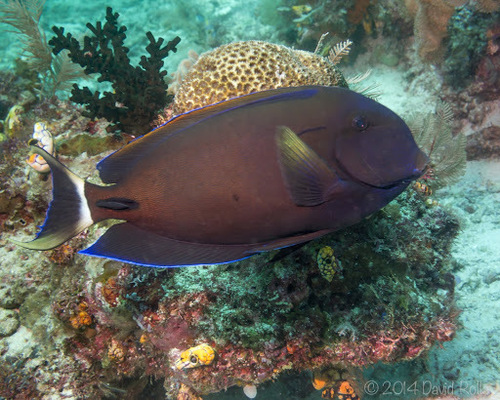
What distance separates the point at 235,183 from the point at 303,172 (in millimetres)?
297

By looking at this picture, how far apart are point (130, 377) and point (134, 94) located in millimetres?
3143

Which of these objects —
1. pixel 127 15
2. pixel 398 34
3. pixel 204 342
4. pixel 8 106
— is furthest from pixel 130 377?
pixel 127 15

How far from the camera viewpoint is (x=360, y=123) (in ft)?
4.71

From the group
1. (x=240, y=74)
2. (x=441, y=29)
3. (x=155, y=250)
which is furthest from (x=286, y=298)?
(x=441, y=29)

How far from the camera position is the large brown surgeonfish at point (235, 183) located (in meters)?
1.38

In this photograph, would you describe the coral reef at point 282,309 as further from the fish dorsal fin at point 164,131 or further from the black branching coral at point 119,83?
the black branching coral at point 119,83

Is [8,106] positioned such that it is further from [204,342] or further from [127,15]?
[127,15]

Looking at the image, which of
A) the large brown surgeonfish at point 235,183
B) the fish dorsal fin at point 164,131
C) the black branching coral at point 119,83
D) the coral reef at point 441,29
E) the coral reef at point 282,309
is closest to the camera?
the large brown surgeonfish at point 235,183

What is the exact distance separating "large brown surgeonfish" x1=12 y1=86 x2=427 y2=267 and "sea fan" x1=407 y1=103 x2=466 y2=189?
315cm

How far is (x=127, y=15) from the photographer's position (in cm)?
1500

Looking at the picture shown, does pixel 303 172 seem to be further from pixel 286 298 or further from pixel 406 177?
pixel 286 298

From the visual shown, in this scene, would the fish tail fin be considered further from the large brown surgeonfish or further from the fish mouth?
the fish mouth

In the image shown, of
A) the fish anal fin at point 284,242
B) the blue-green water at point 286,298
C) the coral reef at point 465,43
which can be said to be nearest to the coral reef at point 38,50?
the blue-green water at point 286,298

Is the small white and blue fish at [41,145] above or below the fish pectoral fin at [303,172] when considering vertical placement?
below
